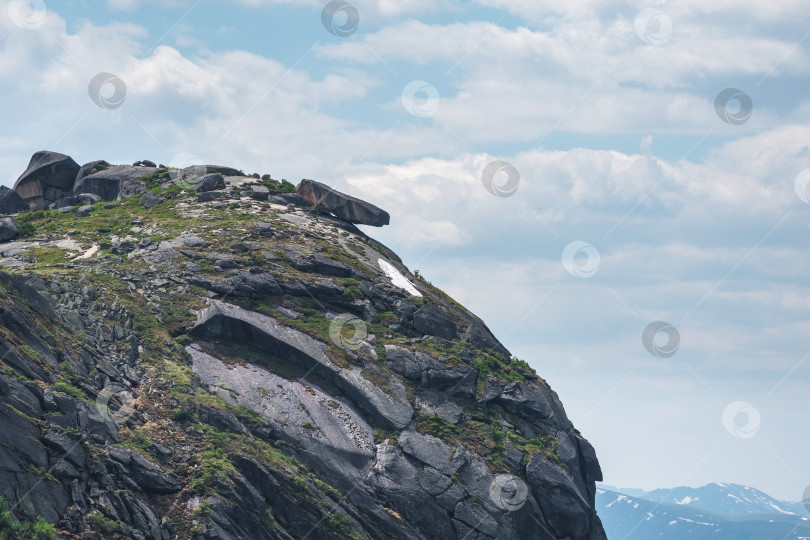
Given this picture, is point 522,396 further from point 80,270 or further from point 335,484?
point 80,270

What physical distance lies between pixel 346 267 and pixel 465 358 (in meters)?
12.0

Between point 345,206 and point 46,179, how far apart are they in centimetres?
3687

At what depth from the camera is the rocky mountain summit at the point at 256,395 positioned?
98.7ft

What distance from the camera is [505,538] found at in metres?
41.6

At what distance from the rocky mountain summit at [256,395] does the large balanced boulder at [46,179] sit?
601 inches

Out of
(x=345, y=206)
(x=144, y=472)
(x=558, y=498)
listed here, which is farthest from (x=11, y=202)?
(x=558, y=498)
